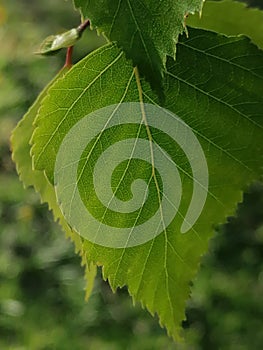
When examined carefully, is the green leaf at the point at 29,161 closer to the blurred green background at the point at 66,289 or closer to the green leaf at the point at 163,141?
the green leaf at the point at 163,141

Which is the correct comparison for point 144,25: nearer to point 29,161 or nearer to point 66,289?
point 29,161

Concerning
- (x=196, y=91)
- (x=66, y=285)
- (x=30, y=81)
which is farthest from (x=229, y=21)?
(x=30, y=81)

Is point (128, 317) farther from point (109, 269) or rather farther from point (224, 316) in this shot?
point (109, 269)

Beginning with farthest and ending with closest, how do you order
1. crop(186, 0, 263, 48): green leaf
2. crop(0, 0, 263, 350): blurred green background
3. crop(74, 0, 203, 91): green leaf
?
crop(0, 0, 263, 350): blurred green background, crop(186, 0, 263, 48): green leaf, crop(74, 0, 203, 91): green leaf

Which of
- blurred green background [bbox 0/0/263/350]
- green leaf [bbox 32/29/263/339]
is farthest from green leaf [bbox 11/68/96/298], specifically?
blurred green background [bbox 0/0/263/350]

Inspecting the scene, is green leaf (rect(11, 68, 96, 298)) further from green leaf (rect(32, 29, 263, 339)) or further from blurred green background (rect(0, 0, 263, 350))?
blurred green background (rect(0, 0, 263, 350))

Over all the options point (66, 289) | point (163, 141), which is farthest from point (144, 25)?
point (66, 289)
